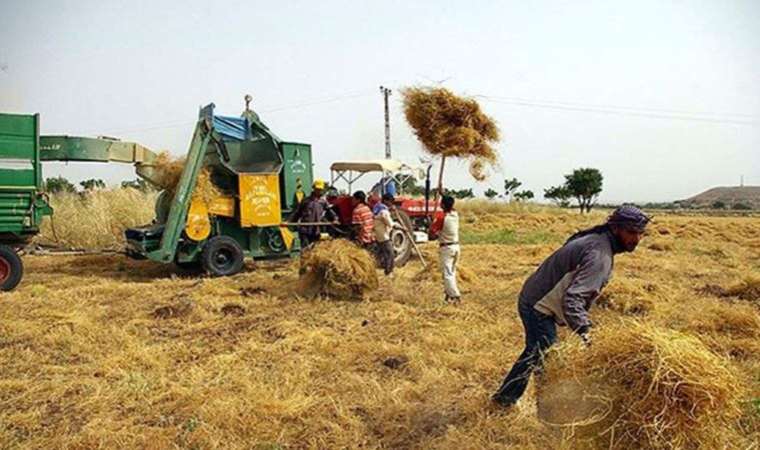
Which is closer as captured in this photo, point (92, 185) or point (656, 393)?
point (656, 393)

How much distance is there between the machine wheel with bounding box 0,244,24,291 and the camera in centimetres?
864

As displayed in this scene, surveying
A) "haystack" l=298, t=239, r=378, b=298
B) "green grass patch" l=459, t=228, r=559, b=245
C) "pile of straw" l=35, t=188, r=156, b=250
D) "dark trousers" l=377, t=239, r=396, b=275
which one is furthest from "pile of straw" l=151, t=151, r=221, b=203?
"green grass patch" l=459, t=228, r=559, b=245

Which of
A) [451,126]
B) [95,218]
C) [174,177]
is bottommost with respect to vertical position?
[95,218]

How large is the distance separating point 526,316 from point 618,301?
13.8 ft

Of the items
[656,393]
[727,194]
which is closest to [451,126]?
[656,393]

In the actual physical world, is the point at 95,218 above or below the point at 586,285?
above

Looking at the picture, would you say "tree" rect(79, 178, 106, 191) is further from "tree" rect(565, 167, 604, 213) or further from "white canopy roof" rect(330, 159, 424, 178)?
"tree" rect(565, 167, 604, 213)

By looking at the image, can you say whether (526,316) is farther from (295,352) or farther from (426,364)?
(295,352)

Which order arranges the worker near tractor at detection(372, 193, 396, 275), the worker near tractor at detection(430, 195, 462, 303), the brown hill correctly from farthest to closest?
the brown hill
the worker near tractor at detection(372, 193, 396, 275)
the worker near tractor at detection(430, 195, 462, 303)

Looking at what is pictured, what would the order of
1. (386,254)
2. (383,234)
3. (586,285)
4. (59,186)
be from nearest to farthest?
(586,285) → (383,234) → (386,254) → (59,186)

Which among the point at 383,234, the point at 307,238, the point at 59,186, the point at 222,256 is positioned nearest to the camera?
the point at 383,234

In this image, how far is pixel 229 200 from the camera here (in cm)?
1045

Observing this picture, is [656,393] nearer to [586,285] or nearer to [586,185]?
[586,285]

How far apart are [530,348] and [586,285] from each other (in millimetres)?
675
